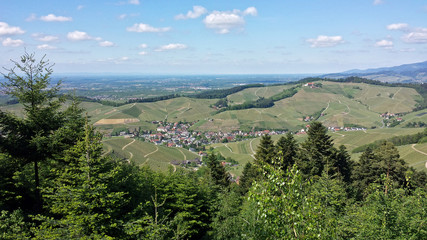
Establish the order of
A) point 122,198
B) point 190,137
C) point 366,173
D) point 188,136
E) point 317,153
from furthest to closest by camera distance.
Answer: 1. point 188,136
2. point 190,137
3. point 317,153
4. point 366,173
5. point 122,198

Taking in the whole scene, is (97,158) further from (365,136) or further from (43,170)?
(365,136)

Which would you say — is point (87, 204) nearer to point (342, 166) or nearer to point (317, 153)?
point (317, 153)

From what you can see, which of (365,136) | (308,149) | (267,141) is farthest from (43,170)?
(365,136)

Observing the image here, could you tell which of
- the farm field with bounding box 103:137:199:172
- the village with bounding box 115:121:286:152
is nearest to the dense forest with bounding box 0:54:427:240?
the farm field with bounding box 103:137:199:172

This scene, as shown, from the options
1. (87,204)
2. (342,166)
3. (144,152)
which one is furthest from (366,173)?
(144,152)

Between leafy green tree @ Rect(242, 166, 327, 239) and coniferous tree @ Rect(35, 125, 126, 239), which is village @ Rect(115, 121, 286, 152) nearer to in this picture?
coniferous tree @ Rect(35, 125, 126, 239)

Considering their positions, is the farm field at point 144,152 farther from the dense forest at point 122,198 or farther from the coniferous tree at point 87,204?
Answer: the coniferous tree at point 87,204

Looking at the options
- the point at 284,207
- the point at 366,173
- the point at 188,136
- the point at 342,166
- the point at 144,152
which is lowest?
the point at 188,136

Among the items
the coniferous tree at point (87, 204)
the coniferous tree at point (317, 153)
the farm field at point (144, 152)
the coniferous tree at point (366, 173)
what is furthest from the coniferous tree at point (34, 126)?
Result: the farm field at point (144, 152)
